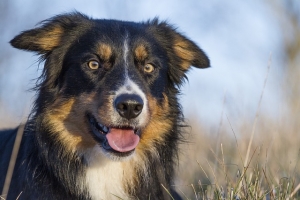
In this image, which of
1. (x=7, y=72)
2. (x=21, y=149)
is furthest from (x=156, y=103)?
(x=7, y=72)

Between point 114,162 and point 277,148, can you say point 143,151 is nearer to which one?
point 114,162

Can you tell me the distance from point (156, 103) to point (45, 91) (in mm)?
922

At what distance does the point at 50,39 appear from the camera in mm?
4703

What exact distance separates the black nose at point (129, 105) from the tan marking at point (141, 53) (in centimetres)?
55

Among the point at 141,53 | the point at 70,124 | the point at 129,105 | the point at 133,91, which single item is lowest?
the point at 70,124

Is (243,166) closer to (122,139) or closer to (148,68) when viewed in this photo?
(122,139)

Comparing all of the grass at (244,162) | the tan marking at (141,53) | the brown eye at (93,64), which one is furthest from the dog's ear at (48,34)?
the grass at (244,162)

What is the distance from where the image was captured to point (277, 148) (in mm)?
7809

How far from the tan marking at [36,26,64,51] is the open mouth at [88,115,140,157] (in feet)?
2.48

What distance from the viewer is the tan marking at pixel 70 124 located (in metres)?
4.48

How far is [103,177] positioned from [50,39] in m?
1.24

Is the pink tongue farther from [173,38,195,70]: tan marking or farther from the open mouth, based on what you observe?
[173,38,195,70]: tan marking

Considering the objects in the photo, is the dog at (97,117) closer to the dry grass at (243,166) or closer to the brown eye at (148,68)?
the brown eye at (148,68)

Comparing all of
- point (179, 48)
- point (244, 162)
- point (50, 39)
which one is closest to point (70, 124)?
point (50, 39)
